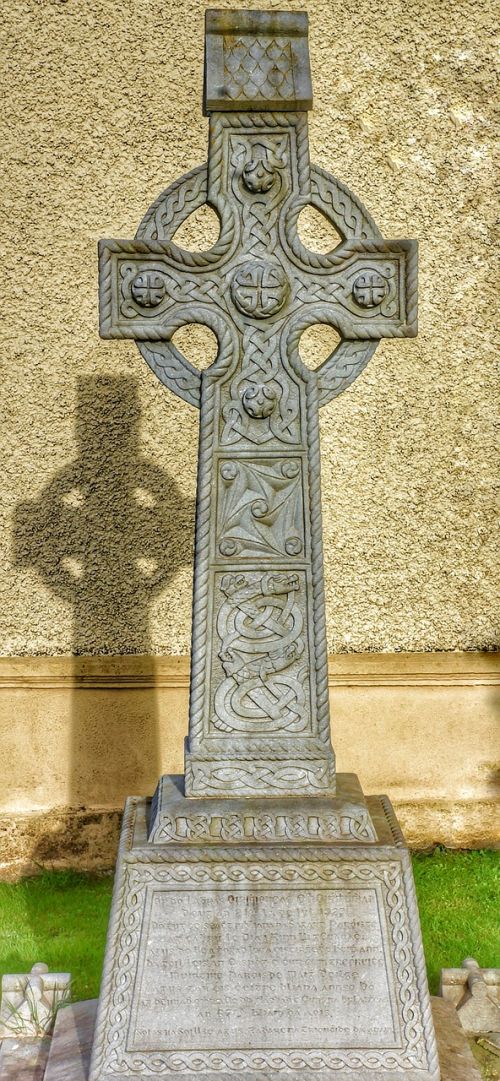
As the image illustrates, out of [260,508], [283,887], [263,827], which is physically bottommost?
[283,887]

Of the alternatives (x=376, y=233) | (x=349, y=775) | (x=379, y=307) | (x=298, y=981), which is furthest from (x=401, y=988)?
(x=376, y=233)

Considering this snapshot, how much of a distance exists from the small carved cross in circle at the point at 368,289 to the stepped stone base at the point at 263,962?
1398mm

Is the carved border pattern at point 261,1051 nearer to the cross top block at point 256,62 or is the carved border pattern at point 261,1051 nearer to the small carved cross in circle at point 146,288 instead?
Answer: the small carved cross in circle at point 146,288

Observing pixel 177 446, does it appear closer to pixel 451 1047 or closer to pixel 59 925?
pixel 59 925

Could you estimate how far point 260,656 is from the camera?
111 inches

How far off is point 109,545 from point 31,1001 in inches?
81.3

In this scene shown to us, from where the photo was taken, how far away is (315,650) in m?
2.84

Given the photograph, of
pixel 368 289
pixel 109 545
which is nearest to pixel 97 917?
pixel 109 545

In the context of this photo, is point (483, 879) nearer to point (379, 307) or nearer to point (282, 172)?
point (379, 307)

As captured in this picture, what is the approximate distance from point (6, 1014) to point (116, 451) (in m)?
2.40

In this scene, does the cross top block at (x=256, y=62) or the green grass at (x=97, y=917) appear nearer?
the cross top block at (x=256, y=62)

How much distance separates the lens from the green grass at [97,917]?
3.85 m

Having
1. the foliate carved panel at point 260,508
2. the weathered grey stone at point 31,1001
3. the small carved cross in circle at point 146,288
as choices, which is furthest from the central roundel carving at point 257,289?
the weathered grey stone at point 31,1001

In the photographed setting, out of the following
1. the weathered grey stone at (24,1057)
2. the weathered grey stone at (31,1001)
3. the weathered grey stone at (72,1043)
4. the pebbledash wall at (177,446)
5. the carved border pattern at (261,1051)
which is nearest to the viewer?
the carved border pattern at (261,1051)
